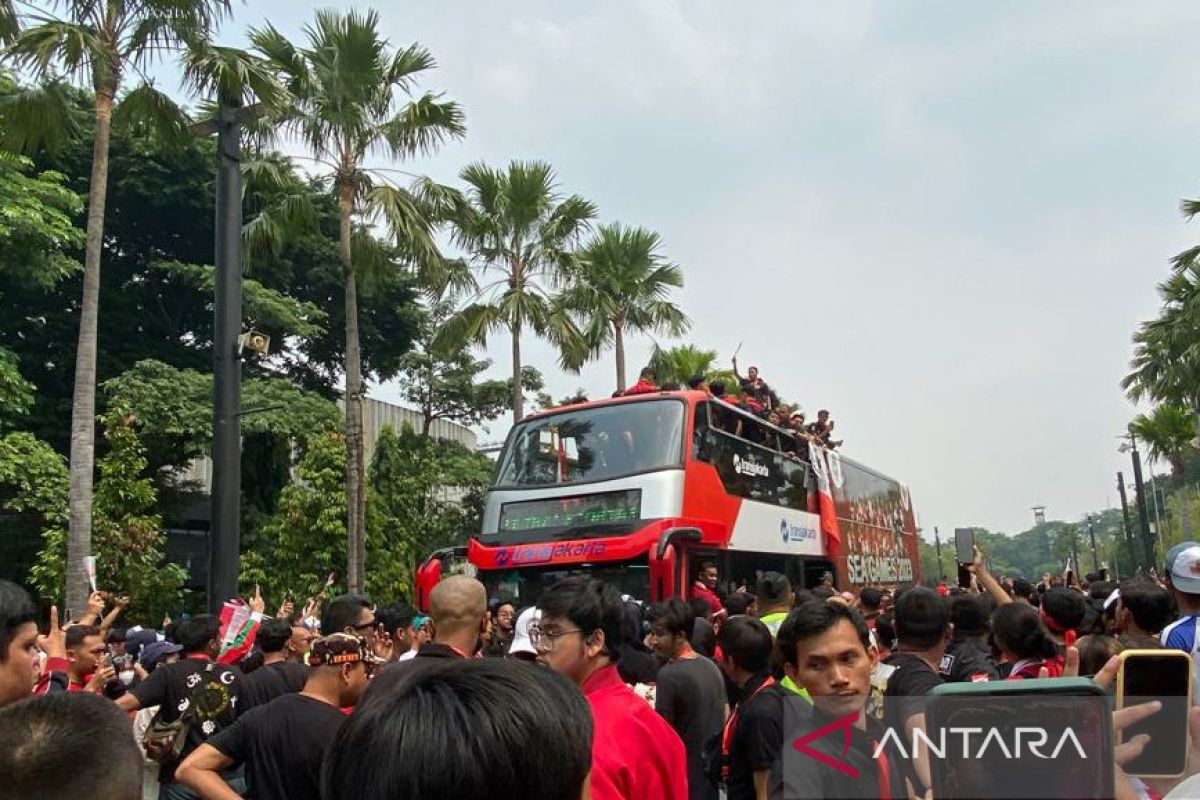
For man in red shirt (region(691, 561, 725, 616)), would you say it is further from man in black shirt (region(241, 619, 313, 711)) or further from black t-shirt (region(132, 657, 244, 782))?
black t-shirt (region(132, 657, 244, 782))

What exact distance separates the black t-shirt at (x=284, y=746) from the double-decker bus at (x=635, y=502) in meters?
6.66

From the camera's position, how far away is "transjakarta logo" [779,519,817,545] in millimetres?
14008

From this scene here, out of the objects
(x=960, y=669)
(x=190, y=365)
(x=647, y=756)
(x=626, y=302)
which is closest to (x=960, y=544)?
(x=960, y=669)

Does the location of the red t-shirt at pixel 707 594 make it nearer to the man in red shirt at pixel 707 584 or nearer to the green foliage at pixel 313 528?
the man in red shirt at pixel 707 584

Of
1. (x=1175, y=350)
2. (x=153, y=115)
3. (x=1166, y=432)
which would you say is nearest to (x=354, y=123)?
(x=153, y=115)

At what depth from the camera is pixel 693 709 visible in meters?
4.86

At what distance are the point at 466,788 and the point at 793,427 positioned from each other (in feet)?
48.6

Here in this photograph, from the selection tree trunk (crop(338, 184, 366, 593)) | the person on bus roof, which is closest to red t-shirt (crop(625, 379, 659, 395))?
the person on bus roof

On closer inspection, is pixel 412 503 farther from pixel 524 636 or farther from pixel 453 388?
pixel 524 636

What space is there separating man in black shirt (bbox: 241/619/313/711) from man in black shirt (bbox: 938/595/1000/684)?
3256 millimetres

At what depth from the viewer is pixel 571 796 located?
1.29 meters

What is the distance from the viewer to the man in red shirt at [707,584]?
1008cm

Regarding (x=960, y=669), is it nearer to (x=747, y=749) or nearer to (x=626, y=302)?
(x=747, y=749)

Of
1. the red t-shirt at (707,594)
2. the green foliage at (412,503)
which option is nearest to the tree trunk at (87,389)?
the red t-shirt at (707,594)
